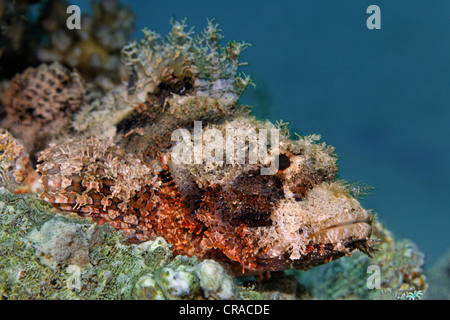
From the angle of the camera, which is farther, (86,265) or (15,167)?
(15,167)

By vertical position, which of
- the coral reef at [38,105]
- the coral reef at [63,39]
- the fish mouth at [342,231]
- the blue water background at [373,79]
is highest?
the blue water background at [373,79]

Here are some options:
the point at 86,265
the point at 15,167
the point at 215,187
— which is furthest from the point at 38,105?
the point at 215,187

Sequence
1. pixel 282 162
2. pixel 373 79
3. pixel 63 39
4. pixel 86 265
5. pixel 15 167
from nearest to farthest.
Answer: pixel 86 265 → pixel 282 162 → pixel 15 167 → pixel 63 39 → pixel 373 79

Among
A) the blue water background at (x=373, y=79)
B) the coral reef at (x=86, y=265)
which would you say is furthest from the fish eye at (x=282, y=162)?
the blue water background at (x=373, y=79)

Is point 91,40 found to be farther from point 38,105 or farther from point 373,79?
point 373,79

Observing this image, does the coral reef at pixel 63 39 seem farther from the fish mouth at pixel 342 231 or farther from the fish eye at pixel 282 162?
the fish mouth at pixel 342 231
